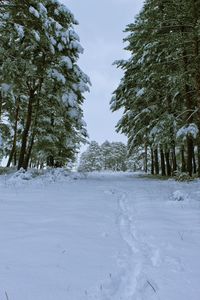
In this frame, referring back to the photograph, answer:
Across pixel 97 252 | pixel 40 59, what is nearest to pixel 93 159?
pixel 40 59

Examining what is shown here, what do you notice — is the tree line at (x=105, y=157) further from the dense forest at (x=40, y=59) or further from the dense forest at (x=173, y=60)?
the dense forest at (x=173, y=60)

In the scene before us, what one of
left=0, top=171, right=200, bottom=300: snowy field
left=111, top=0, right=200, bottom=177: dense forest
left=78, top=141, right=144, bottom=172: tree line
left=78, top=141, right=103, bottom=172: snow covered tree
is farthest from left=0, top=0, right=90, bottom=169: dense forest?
left=78, top=141, right=144, bottom=172: tree line

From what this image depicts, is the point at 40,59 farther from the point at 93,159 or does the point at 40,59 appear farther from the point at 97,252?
the point at 93,159

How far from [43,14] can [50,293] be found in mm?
11241

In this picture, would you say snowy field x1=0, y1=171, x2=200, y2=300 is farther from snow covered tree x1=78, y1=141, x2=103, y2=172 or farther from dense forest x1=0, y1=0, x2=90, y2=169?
snow covered tree x1=78, y1=141, x2=103, y2=172

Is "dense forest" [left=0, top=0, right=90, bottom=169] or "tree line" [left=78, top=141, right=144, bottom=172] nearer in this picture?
"dense forest" [left=0, top=0, right=90, bottom=169]

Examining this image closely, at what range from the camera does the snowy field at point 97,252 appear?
2.87 meters

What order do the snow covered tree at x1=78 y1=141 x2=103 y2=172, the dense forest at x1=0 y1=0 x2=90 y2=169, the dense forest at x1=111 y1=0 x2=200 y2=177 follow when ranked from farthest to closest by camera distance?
1. the snow covered tree at x1=78 y1=141 x2=103 y2=172
2. the dense forest at x1=111 y1=0 x2=200 y2=177
3. the dense forest at x1=0 y1=0 x2=90 y2=169

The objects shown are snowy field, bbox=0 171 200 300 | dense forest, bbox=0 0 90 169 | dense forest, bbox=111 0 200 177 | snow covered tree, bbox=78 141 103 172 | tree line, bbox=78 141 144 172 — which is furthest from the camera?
tree line, bbox=78 141 144 172

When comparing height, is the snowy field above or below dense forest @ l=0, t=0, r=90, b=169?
below

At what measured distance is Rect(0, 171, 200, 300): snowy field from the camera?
2.87m

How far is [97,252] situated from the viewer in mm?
3932

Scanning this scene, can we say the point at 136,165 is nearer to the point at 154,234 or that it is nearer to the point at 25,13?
the point at 25,13

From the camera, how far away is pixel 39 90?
16.5 metres
